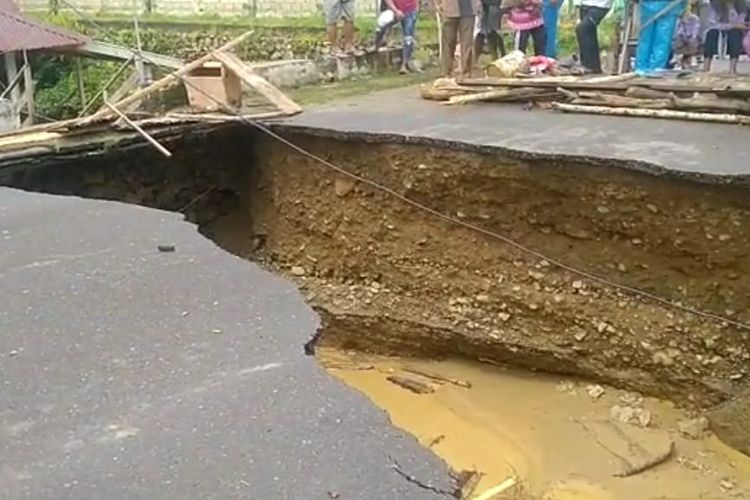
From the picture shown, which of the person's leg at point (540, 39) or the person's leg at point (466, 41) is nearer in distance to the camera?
the person's leg at point (466, 41)

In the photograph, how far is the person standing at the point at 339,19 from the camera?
43.7 ft

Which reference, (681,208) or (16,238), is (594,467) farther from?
(16,238)

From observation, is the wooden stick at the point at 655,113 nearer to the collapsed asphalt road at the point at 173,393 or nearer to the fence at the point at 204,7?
the collapsed asphalt road at the point at 173,393

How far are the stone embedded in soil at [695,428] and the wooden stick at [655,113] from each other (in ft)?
8.37

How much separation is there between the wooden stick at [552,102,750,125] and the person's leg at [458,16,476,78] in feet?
7.60

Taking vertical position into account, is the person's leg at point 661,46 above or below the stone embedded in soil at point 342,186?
above

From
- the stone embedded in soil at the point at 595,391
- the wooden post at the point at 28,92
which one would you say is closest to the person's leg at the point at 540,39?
the stone embedded in soil at the point at 595,391

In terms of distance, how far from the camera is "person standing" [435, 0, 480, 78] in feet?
37.0

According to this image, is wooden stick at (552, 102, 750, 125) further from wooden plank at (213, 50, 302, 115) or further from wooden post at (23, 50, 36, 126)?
wooden post at (23, 50, 36, 126)

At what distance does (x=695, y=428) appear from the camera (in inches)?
279

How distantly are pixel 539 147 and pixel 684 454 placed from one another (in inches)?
92.8

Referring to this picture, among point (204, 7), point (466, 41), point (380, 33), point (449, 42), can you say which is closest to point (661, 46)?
point (466, 41)

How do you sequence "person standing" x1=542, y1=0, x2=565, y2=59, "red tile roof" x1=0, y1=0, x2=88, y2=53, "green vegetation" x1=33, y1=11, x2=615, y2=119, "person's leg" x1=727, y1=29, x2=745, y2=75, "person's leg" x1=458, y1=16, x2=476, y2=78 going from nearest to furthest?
1. "person's leg" x1=458, y1=16, x2=476, y2=78
2. "person's leg" x1=727, y1=29, x2=745, y2=75
3. "person standing" x1=542, y1=0, x2=565, y2=59
4. "red tile roof" x1=0, y1=0, x2=88, y2=53
5. "green vegetation" x1=33, y1=11, x2=615, y2=119

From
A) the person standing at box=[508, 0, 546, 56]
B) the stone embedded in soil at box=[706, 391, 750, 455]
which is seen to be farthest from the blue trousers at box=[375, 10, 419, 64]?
the stone embedded in soil at box=[706, 391, 750, 455]
